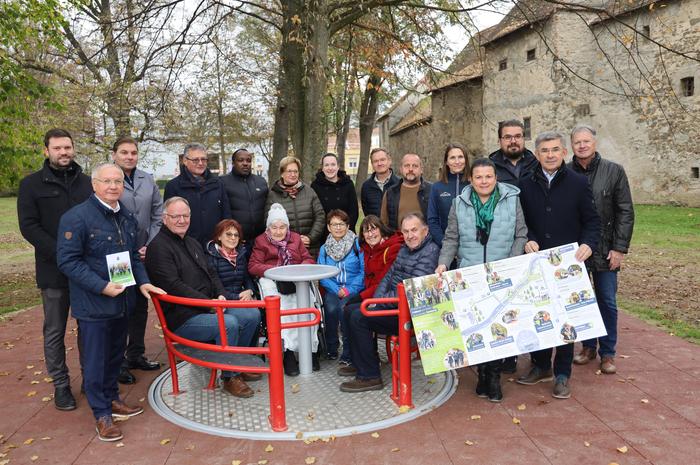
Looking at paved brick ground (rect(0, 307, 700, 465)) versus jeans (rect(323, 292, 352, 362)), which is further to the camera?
jeans (rect(323, 292, 352, 362))

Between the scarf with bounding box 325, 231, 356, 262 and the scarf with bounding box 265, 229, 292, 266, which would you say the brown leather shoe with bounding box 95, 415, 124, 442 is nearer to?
the scarf with bounding box 265, 229, 292, 266

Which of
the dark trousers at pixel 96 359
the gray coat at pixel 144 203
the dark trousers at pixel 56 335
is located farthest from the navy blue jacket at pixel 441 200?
the dark trousers at pixel 56 335

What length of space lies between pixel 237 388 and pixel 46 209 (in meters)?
2.07

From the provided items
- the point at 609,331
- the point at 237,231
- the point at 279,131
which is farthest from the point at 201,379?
the point at 279,131

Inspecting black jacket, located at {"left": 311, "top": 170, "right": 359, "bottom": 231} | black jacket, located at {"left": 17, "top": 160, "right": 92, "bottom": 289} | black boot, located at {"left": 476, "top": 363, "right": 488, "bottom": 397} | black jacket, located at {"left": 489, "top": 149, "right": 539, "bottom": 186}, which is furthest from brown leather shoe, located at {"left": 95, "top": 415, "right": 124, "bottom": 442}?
black jacket, located at {"left": 489, "top": 149, "right": 539, "bottom": 186}

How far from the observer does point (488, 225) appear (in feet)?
14.0

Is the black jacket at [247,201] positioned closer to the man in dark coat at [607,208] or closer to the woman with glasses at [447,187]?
the woman with glasses at [447,187]

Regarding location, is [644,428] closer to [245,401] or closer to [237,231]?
[245,401]

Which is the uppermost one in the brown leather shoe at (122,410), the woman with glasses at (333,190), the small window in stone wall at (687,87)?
the small window in stone wall at (687,87)

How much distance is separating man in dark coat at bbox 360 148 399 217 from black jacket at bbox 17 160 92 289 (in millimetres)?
2871

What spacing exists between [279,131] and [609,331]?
696cm

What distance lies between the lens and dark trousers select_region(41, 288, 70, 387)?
4410mm

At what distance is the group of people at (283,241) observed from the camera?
3914 millimetres

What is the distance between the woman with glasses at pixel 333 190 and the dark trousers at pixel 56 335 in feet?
9.32
